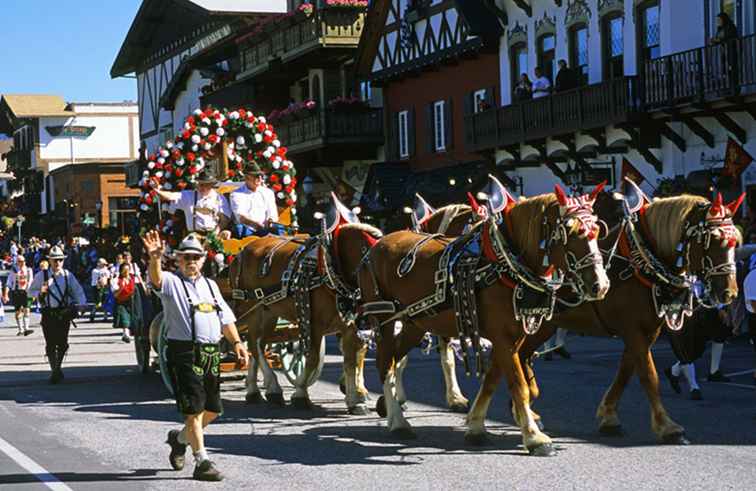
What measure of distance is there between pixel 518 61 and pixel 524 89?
2.92m

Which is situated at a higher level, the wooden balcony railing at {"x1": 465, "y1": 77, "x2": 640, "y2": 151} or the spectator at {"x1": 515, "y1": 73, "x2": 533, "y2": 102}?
the spectator at {"x1": 515, "y1": 73, "x2": 533, "y2": 102}

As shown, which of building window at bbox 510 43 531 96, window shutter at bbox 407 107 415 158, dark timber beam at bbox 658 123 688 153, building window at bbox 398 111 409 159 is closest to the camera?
dark timber beam at bbox 658 123 688 153

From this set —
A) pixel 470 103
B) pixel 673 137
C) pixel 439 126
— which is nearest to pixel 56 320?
pixel 673 137

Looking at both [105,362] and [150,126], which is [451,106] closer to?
[105,362]

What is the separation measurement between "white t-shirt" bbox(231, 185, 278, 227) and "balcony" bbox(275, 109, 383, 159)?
76.2 ft

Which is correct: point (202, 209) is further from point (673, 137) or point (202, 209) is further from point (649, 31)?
point (649, 31)

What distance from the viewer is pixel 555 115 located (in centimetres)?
2923

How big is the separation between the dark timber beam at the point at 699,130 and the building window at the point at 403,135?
1476 cm


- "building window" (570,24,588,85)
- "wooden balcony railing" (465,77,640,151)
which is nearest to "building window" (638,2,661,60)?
"wooden balcony railing" (465,77,640,151)

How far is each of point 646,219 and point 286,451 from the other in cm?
369

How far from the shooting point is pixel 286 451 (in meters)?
11.2

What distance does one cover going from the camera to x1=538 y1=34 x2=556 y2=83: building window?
3139 cm

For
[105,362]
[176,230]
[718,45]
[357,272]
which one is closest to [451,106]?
[718,45]

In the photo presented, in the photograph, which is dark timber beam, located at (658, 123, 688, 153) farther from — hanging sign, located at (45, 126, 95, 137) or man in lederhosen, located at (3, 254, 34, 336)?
hanging sign, located at (45, 126, 95, 137)
